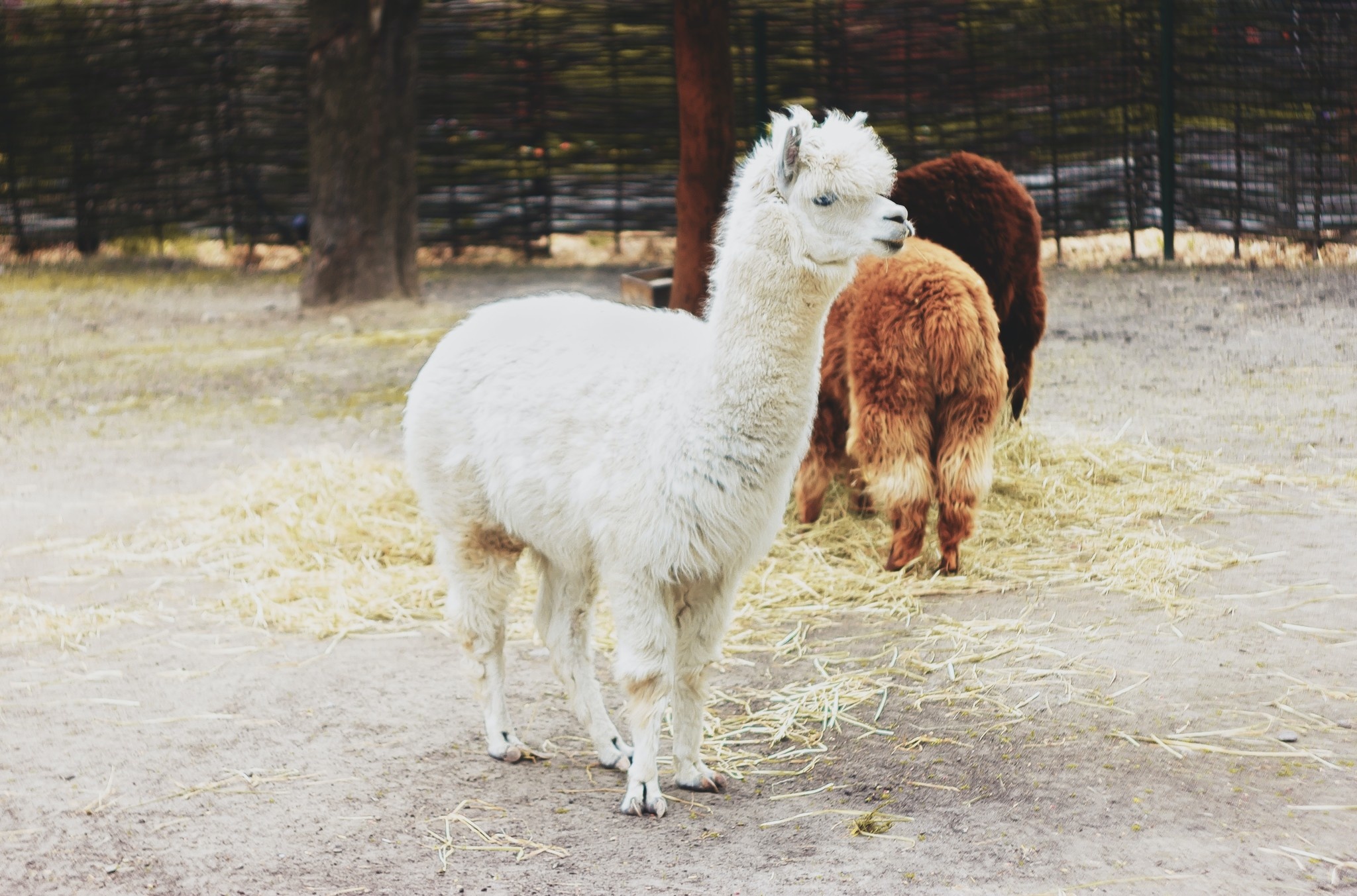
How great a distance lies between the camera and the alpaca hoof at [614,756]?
358 centimetres

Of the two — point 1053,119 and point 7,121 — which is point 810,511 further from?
point 7,121

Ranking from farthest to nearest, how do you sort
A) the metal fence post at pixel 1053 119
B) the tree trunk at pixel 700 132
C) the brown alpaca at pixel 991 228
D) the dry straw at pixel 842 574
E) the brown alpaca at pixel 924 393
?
the metal fence post at pixel 1053 119, the tree trunk at pixel 700 132, the brown alpaca at pixel 991 228, the brown alpaca at pixel 924 393, the dry straw at pixel 842 574

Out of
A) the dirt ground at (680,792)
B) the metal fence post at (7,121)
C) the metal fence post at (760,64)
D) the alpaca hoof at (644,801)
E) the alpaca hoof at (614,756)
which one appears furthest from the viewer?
the metal fence post at (7,121)

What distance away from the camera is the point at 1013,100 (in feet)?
37.0

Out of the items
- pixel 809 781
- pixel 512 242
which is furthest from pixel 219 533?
pixel 512 242

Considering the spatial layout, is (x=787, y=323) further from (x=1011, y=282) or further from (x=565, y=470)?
(x=1011, y=282)

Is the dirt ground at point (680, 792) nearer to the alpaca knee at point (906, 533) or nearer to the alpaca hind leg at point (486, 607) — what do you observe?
the alpaca hind leg at point (486, 607)

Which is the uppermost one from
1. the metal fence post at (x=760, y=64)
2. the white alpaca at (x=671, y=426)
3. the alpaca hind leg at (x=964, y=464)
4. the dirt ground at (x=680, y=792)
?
the metal fence post at (x=760, y=64)

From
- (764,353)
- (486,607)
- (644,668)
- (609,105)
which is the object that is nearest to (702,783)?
(644,668)

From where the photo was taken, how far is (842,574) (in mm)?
4965

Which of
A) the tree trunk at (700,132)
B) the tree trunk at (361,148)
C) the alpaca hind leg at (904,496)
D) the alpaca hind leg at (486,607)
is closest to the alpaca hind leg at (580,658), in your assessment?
the alpaca hind leg at (486,607)

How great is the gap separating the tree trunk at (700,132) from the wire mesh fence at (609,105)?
5070 mm

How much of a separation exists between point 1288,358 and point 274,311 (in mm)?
7672

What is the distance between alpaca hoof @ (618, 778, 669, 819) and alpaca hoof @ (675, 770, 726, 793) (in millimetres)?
144
